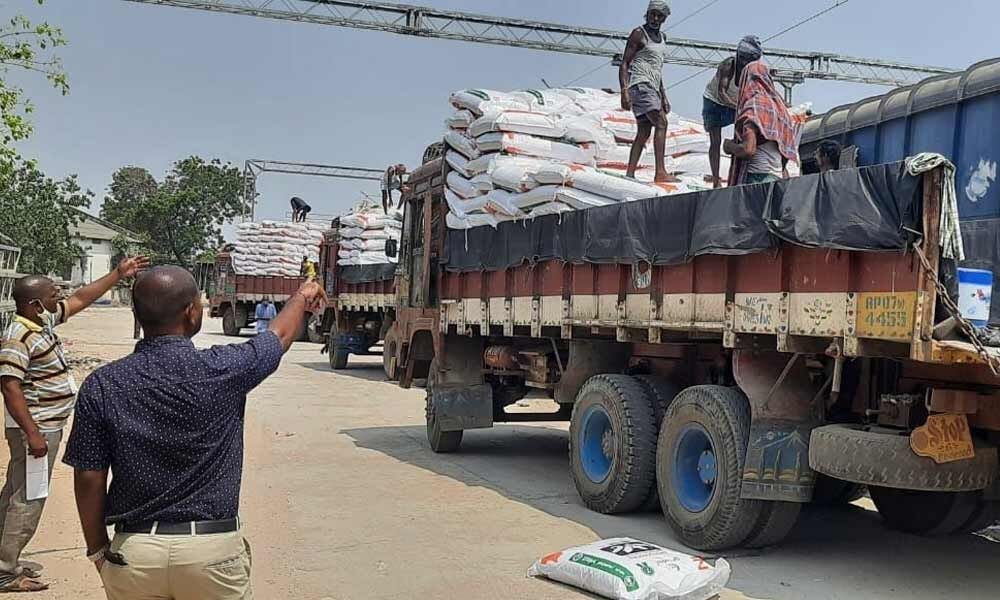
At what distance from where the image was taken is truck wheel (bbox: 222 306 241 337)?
104 ft

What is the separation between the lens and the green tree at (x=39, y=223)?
31.1 m

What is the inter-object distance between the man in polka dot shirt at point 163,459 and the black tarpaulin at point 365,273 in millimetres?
14554

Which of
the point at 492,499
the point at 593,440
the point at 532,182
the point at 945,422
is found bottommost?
the point at 492,499

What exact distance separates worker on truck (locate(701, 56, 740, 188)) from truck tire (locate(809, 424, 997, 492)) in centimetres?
321

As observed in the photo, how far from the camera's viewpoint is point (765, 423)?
5496 mm

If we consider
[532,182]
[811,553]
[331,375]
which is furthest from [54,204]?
[811,553]

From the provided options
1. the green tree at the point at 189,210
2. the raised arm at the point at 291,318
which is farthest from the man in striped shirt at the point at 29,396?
the green tree at the point at 189,210

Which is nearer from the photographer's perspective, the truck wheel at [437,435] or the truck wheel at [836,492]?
the truck wheel at [836,492]

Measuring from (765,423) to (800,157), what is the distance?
3.40m

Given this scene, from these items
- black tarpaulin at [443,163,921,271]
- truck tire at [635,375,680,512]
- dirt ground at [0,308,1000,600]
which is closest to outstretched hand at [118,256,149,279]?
dirt ground at [0,308,1000,600]

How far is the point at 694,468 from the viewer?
6.16 meters

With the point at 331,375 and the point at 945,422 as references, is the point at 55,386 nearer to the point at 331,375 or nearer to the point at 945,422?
the point at 945,422

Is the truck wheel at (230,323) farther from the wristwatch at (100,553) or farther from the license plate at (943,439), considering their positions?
the wristwatch at (100,553)

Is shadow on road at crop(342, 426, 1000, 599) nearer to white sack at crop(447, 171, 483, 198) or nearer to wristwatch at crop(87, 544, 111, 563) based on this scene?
white sack at crop(447, 171, 483, 198)
